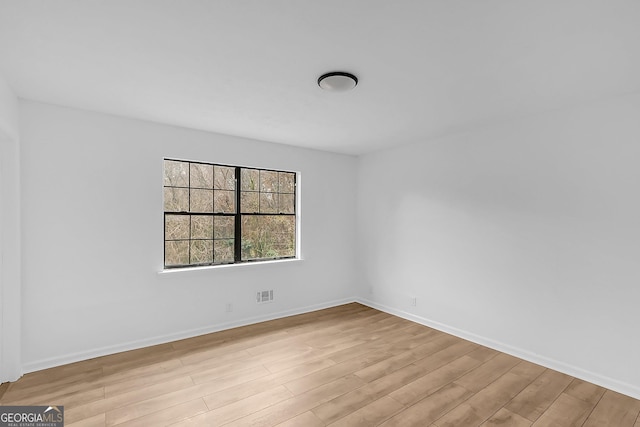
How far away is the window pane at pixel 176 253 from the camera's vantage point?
11.8 feet

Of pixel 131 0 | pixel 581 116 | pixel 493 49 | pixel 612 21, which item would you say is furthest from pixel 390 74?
pixel 581 116

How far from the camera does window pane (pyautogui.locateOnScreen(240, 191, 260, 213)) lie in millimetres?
4188

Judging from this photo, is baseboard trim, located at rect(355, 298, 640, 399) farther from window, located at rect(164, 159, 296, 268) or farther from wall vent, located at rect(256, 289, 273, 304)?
window, located at rect(164, 159, 296, 268)

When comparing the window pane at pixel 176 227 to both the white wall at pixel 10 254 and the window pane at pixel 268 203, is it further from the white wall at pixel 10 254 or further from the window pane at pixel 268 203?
the white wall at pixel 10 254

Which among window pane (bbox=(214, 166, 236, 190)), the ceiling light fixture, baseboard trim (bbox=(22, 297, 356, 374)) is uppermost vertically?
the ceiling light fixture

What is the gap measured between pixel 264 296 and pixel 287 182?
169 cm

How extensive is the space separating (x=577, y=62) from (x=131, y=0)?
2.75m

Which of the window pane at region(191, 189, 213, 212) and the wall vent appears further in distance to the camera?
the wall vent

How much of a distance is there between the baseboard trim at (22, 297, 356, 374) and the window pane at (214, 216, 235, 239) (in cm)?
112

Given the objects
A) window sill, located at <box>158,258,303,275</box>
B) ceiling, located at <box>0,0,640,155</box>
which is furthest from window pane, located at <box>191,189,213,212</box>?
ceiling, located at <box>0,0,640,155</box>

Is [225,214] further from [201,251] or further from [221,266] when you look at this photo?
[221,266]

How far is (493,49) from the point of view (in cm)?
195

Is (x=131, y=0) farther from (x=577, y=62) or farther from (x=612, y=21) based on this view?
(x=577, y=62)

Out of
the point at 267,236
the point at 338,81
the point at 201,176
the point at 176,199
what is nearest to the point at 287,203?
the point at 267,236
